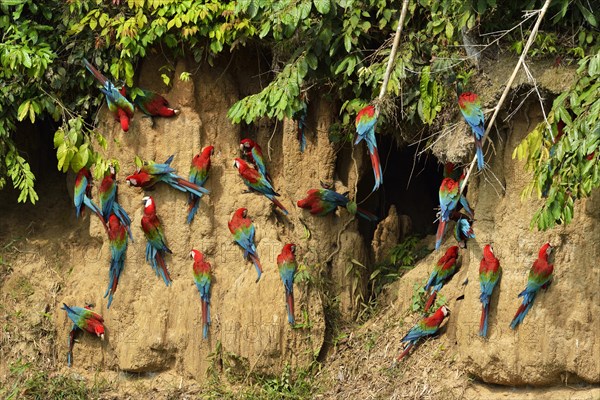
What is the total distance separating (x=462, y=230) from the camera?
7559 mm

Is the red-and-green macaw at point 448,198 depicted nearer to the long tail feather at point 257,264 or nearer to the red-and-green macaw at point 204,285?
the long tail feather at point 257,264

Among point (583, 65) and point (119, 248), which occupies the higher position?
point (583, 65)

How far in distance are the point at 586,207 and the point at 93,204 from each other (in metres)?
3.23

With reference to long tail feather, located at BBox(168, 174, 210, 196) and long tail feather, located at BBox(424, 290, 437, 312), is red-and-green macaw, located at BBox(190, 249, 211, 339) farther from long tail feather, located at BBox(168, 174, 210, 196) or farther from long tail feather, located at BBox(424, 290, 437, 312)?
long tail feather, located at BBox(424, 290, 437, 312)

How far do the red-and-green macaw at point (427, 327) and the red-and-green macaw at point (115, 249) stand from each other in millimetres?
1946

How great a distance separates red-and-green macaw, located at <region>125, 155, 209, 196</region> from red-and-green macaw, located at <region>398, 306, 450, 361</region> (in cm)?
163

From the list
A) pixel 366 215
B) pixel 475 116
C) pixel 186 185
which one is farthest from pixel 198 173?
pixel 475 116

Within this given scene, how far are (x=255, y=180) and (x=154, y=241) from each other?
0.77m

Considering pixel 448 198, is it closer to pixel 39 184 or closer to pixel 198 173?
pixel 198 173

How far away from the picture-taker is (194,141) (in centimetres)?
797

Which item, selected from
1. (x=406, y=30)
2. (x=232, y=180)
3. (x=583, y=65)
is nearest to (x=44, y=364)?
(x=232, y=180)

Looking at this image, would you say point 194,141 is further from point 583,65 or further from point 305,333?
point 583,65

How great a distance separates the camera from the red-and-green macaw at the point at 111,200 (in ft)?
26.0

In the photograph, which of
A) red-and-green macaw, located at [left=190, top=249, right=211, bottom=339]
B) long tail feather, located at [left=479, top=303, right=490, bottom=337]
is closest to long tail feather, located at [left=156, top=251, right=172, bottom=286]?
red-and-green macaw, located at [left=190, top=249, right=211, bottom=339]
